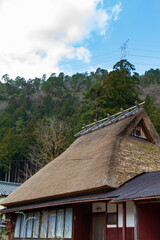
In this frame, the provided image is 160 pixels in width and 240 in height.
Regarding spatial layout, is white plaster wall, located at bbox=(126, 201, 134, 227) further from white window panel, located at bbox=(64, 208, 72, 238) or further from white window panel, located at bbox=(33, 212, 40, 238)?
white window panel, located at bbox=(33, 212, 40, 238)

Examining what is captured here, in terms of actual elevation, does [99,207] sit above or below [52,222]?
above

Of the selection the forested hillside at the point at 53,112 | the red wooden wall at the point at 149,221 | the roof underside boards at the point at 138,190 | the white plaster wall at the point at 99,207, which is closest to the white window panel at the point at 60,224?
the white plaster wall at the point at 99,207

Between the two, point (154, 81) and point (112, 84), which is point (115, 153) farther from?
point (154, 81)

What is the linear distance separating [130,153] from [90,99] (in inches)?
733

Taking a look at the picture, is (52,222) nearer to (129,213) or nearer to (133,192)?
(129,213)

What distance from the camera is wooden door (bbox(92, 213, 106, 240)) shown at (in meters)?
13.1

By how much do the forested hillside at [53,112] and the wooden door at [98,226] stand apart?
15695 millimetres

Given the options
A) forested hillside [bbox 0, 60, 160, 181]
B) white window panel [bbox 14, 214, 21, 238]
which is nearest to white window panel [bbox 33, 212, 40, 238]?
white window panel [bbox 14, 214, 21, 238]

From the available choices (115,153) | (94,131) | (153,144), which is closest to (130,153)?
(115,153)

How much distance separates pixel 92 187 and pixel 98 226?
281 centimetres

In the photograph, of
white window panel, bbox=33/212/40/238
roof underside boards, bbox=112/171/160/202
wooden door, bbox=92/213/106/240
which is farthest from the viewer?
white window panel, bbox=33/212/40/238

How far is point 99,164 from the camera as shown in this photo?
1332 centimetres

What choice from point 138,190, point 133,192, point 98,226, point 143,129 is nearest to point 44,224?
point 98,226

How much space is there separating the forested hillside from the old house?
11572 millimetres
